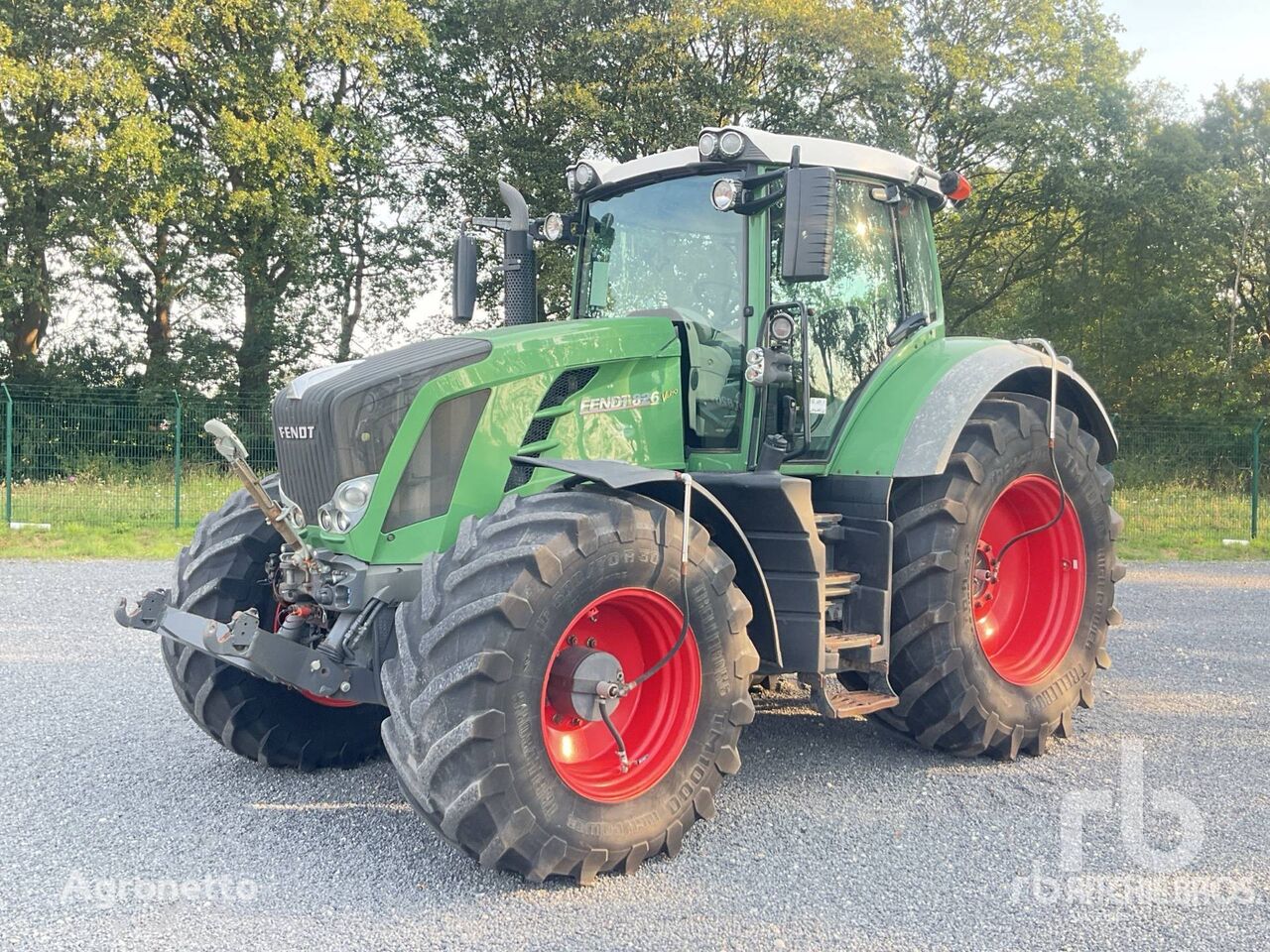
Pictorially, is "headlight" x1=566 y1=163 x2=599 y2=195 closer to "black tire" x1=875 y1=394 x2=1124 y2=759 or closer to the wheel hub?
"black tire" x1=875 y1=394 x2=1124 y2=759

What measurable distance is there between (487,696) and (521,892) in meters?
0.65

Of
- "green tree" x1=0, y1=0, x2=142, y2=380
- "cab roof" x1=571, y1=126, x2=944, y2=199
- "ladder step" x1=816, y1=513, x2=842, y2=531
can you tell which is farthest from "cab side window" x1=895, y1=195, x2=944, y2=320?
"green tree" x1=0, y1=0, x2=142, y2=380

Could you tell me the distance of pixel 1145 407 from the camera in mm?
23750

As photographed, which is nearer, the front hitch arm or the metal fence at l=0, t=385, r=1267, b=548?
the front hitch arm

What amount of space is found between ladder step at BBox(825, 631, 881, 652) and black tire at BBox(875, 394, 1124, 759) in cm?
25

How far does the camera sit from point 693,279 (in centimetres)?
453

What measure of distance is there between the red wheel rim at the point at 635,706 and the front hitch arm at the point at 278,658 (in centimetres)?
66

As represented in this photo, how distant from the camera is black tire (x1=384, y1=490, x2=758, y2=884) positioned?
307 centimetres

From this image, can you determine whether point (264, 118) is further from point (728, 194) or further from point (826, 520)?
point (826, 520)

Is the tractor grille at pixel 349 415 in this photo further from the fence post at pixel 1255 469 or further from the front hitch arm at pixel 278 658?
the fence post at pixel 1255 469

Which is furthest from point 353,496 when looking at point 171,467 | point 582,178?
point 171,467

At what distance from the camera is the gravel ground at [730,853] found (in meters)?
2.98

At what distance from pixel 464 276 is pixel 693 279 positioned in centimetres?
123

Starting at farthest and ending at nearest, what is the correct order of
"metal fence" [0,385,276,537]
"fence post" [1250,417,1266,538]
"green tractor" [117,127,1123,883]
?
"fence post" [1250,417,1266,538]
"metal fence" [0,385,276,537]
"green tractor" [117,127,1123,883]
